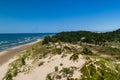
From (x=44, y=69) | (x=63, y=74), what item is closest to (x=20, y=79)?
(x=44, y=69)

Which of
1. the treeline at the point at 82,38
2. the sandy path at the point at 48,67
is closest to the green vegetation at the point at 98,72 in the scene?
the sandy path at the point at 48,67

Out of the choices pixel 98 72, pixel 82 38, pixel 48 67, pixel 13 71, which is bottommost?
pixel 13 71

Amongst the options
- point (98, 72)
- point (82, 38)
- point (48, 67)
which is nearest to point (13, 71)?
point (48, 67)

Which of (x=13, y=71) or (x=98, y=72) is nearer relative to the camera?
(x=98, y=72)

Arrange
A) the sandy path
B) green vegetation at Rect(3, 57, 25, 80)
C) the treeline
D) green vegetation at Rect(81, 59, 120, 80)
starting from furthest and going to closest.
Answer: the treeline, green vegetation at Rect(3, 57, 25, 80), the sandy path, green vegetation at Rect(81, 59, 120, 80)

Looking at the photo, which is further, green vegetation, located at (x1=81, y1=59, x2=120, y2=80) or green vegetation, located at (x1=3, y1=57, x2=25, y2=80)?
green vegetation, located at (x1=3, y1=57, x2=25, y2=80)

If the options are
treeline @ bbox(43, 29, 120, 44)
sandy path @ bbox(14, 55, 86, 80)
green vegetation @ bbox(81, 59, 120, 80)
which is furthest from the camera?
treeline @ bbox(43, 29, 120, 44)

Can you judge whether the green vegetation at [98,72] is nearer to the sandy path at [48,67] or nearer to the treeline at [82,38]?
the sandy path at [48,67]

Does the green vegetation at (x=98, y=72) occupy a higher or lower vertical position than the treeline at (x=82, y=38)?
higher

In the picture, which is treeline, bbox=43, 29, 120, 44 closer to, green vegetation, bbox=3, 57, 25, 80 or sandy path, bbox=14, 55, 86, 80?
green vegetation, bbox=3, 57, 25, 80

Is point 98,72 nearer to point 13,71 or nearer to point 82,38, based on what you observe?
point 13,71

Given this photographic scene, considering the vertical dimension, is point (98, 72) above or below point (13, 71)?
above

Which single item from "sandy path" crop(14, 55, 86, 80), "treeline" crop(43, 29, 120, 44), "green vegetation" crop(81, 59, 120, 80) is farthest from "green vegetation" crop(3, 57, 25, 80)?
"treeline" crop(43, 29, 120, 44)
